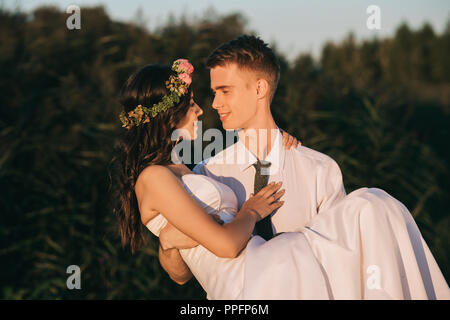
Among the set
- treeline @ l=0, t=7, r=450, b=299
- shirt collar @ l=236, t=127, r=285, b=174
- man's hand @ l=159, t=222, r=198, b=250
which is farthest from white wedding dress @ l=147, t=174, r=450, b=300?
treeline @ l=0, t=7, r=450, b=299

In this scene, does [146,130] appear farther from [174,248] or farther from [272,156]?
[272,156]

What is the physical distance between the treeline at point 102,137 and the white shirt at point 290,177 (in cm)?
163

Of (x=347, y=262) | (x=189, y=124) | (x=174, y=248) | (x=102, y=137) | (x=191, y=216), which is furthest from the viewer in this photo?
(x=102, y=137)

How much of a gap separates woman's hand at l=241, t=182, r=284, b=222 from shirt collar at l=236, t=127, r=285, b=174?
0.55ft

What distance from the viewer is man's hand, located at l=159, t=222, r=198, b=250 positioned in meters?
2.44

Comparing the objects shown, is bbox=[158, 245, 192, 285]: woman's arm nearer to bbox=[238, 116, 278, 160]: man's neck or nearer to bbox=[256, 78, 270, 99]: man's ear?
bbox=[238, 116, 278, 160]: man's neck

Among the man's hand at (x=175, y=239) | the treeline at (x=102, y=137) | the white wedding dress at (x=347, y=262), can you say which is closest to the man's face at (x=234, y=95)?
the man's hand at (x=175, y=239)

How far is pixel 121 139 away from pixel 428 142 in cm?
464

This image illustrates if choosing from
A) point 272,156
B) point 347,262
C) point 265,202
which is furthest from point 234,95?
point 347,262

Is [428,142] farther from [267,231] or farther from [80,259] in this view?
[80,259]

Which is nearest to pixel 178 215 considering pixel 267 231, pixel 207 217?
pixel 207 217

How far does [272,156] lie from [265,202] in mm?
472

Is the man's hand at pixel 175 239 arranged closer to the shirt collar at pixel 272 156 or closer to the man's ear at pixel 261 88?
the shirt collar at pixel 272 156

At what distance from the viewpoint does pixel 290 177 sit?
9.51 ft
